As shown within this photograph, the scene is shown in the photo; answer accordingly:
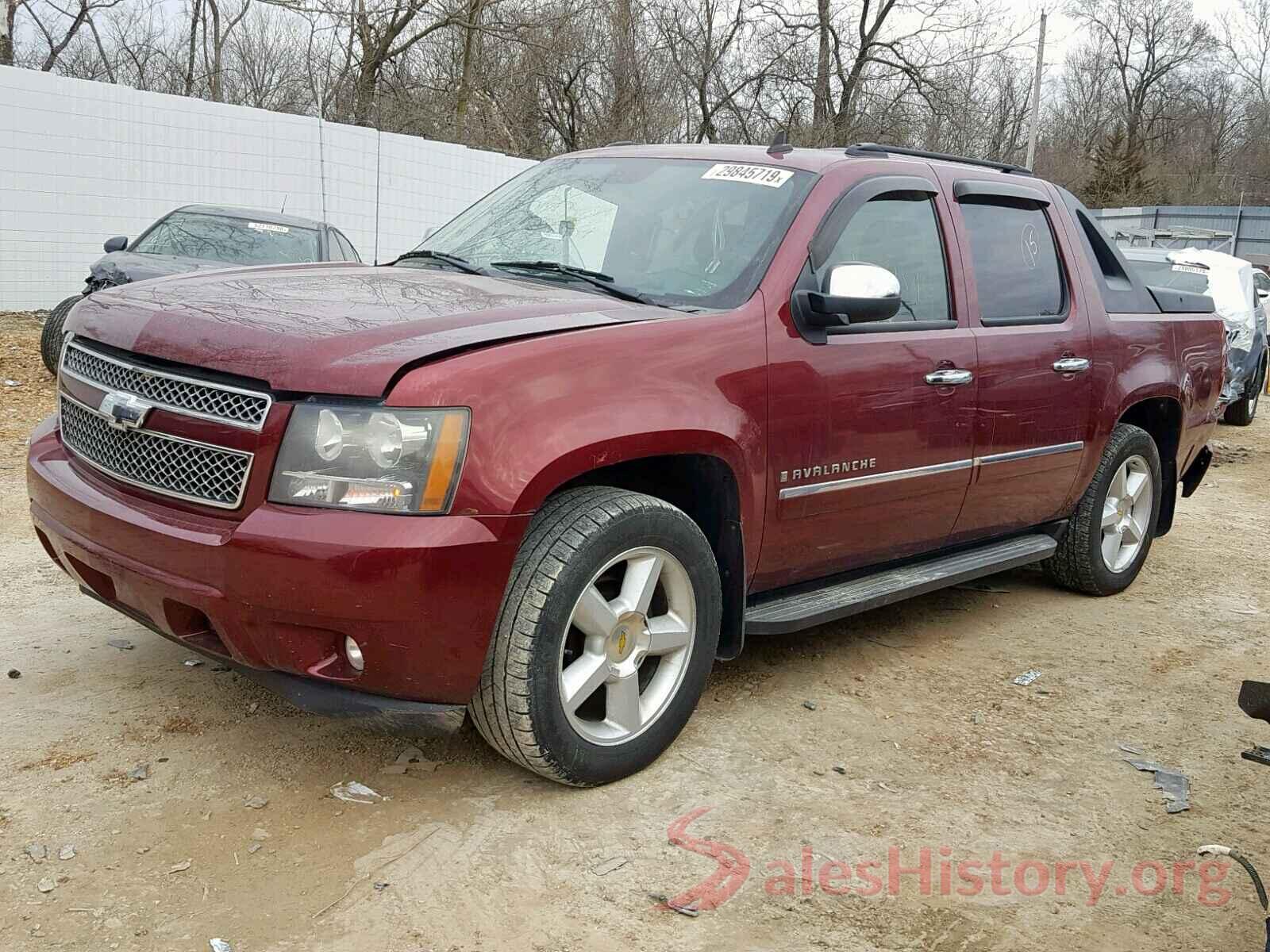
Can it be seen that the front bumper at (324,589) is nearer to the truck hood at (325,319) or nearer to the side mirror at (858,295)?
the truck hood at (325,319)

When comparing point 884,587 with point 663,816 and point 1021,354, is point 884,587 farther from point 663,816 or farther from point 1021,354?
point 663,816

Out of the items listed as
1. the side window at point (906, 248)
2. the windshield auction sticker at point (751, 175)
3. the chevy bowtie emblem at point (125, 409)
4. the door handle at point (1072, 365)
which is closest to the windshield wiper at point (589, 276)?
the windshield auction sticker at point (751, 175)

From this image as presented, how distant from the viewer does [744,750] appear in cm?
372

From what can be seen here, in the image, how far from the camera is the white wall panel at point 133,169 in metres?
13.8

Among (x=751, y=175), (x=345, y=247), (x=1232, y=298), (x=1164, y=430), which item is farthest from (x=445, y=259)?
(x=1232, y=298)

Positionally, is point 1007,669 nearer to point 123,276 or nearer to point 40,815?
point 40,815

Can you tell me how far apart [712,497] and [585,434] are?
0.68 m

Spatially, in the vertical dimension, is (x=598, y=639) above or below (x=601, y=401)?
below

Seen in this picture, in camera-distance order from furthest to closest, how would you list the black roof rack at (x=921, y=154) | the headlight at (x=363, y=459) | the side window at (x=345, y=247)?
the side window at (x=345, y=247), the black roof rack at (x=921, y=154), the headlight at (x=363, y=459)

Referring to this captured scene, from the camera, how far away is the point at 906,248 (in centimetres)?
432

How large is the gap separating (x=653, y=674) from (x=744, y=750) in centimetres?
42

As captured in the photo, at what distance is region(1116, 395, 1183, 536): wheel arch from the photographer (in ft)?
19.3

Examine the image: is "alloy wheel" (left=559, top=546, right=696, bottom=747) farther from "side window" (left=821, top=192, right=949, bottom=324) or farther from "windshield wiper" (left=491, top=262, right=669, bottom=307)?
"side window" (left=821, top=192, right=949, bottom=324)
